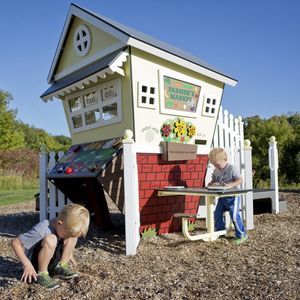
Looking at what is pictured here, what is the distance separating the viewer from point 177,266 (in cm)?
425

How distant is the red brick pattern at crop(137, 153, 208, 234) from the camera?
5805 millimetres

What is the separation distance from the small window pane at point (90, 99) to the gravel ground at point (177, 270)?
2242 mm

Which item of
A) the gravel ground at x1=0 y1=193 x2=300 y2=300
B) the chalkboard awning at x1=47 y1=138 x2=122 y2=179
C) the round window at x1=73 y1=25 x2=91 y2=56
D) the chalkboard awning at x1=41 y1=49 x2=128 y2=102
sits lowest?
the gravel ground at x1=0 y1=193 x2=300 y2=300

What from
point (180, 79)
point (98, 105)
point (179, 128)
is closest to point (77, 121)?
point (98, 105)

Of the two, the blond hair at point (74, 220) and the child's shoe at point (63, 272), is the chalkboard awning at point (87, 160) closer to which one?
the child's shoe at point (63, 272)

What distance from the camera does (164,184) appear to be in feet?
20.0

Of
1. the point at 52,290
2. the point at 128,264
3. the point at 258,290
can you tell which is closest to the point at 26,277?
the point at 52,290

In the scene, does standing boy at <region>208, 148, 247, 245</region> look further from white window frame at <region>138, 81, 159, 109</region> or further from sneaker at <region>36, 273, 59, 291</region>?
sneaker at <region>36, 273, 59, 291</region>

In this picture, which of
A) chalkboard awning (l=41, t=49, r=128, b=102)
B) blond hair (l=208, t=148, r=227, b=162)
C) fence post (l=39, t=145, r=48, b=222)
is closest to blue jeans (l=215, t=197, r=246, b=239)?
blond hair (l=208, t=148, r=227, b=162)

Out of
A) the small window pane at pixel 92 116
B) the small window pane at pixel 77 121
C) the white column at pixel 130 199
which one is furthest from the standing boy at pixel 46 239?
the small window pane at pixel 77 121

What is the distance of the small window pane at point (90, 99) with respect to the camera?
6.57 metres

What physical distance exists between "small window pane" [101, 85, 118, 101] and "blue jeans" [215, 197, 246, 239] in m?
2.31

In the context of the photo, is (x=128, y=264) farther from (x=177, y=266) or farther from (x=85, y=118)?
(x=85, y=118)

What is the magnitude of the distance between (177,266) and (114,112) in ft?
9.19
